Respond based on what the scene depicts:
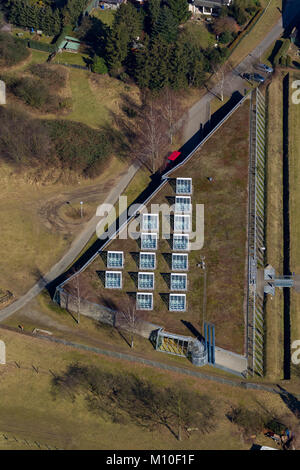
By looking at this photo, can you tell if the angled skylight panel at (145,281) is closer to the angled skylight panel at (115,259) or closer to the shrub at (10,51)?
the angled skylight panel at (115,259)

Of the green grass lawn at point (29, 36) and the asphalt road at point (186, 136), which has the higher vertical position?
the green grass lawn at point (29, 36)

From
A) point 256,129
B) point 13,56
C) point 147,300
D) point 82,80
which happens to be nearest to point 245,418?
point 147,300

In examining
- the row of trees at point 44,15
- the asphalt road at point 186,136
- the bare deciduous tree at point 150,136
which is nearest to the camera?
the asphalt road at point 186,136

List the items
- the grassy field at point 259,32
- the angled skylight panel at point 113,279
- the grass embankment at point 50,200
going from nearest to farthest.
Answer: the angled skylight panel at point 113,279 → the grass embankment at point 50,200 → the grassy field at point 259,32

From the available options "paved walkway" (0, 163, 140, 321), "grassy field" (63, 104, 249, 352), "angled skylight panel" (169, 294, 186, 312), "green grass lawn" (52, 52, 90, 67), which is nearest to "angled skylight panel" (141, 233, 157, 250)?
"grassy field" (63, 104, 249, 352)

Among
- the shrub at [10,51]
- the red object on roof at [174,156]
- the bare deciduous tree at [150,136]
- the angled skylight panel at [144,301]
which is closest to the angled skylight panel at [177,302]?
the angled skylight panel at [144,301]

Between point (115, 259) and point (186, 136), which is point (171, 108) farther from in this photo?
point (115, 259)
